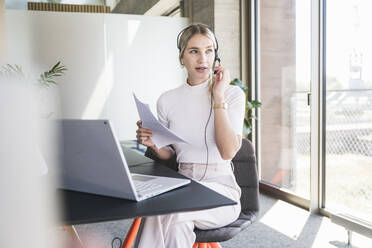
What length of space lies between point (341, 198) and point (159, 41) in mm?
2880

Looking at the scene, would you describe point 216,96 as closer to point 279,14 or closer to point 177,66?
point 279,14

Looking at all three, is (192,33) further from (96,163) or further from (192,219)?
(96,163)

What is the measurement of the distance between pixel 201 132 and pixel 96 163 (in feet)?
2.42

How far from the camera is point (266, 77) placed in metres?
3.88

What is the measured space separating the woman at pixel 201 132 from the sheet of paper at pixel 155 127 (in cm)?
5

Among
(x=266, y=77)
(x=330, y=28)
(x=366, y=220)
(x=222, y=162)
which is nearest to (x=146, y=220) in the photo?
(x=222, y=162)

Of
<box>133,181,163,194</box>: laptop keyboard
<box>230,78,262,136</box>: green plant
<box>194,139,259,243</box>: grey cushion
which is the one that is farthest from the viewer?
<box>230,78,262,136</box>: green plant

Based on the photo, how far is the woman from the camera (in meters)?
1.21

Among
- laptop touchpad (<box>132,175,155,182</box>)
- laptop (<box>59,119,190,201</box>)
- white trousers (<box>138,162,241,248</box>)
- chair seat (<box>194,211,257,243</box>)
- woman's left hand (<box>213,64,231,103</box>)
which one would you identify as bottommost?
chair seat (<box>194,211,257,243</box>)

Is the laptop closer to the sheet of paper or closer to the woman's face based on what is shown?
the sheet of paper

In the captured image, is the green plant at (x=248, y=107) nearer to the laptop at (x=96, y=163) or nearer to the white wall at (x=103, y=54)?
the white wall at (x=103, y=54)

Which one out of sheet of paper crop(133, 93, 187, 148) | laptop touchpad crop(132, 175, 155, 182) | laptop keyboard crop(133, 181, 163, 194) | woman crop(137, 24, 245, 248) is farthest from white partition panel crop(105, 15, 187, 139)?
laptop keyboard crop(133, 181, 163, 194)

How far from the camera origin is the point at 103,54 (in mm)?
4539

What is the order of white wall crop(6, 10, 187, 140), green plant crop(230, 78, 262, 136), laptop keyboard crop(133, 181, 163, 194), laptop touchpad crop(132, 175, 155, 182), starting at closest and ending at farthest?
laptop keyboard crop(133, 181, 163, 194) → laptop touchpad crop(132, 175, 155, 182) → green plant crop(230, 78, 262, 136) → white wall crop(6, 10, 187, 140)
